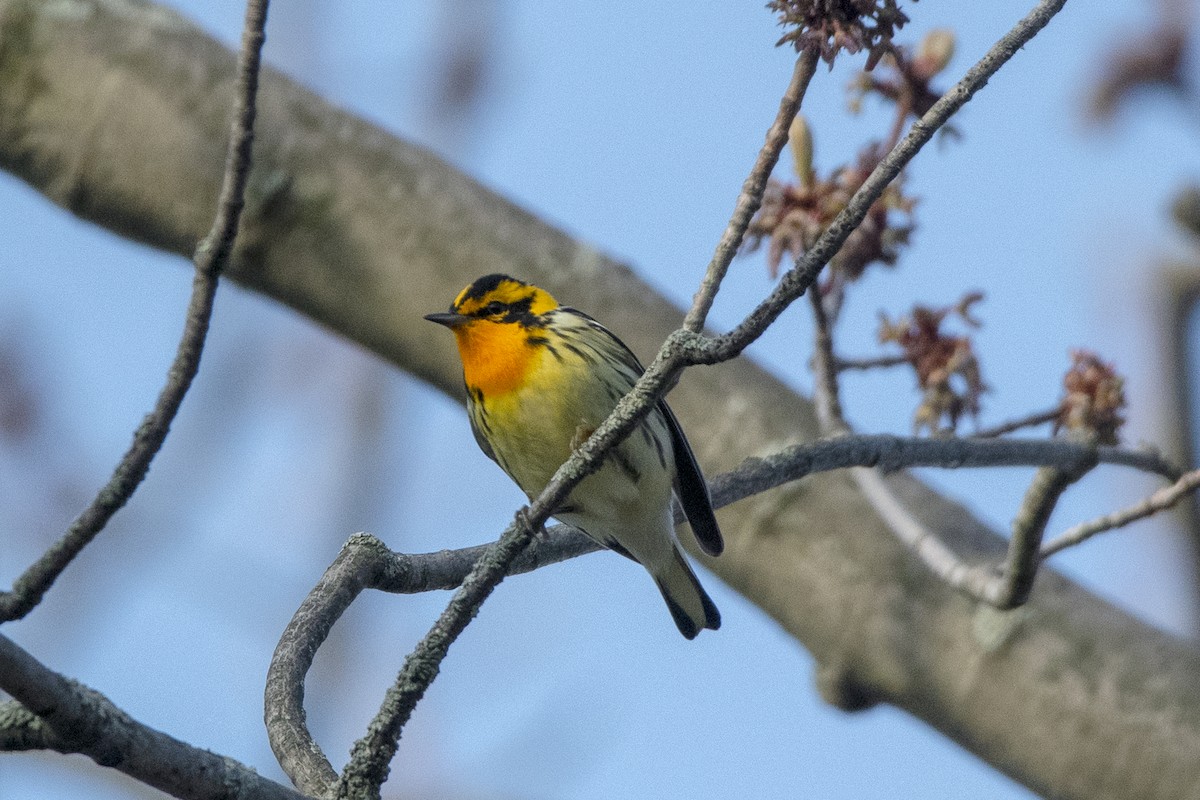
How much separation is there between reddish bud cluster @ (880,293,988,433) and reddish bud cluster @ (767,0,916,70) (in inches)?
64.1

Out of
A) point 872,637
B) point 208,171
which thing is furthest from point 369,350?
point 872,637

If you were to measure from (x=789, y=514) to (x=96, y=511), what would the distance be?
102 inches

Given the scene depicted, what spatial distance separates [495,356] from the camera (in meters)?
3.90

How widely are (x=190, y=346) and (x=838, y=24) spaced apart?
113 centimetres

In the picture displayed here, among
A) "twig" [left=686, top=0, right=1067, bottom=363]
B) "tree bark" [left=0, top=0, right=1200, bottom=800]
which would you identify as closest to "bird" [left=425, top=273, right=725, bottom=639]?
"tree bark" [left=0, top=0, right=1200, bottom=800]

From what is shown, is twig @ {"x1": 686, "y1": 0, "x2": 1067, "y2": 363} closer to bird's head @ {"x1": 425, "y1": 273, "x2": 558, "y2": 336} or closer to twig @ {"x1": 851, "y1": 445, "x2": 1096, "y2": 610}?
twig @ {"x1": 851, "y1": 445, "x2": 1096, "y2": 610}

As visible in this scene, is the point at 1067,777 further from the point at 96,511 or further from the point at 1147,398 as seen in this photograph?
the point at 96,511

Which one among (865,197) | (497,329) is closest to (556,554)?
(497,329)

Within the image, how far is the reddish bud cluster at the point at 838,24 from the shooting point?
2.28 m

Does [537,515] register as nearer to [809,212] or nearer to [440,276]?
[809,212]

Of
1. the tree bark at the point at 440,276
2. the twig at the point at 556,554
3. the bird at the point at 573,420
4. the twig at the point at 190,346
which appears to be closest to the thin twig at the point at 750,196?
the twig at the point at 556,554

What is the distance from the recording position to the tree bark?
13.5 feet

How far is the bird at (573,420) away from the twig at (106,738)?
1.78 meters

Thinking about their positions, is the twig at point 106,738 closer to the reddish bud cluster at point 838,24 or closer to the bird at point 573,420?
the reddish bud cluster at point 838,24
